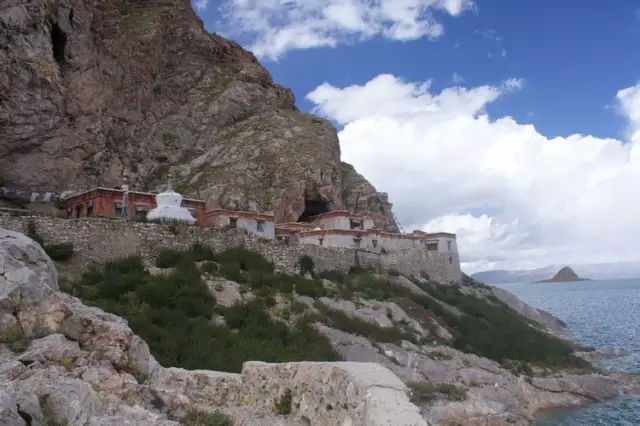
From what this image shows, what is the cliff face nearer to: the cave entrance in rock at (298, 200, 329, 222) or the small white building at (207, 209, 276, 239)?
the cave entrance in rock at (298, 200, 329, 222)

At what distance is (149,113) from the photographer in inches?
1841

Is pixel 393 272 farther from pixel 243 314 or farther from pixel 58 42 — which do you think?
pixel 58 42

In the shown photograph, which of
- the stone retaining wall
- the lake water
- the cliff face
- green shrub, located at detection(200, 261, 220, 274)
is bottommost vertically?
the lake water

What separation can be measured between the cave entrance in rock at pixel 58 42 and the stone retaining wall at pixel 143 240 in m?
26.1

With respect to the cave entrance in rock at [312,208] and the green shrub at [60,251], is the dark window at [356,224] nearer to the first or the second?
the cave entrance in rock at [312,208]

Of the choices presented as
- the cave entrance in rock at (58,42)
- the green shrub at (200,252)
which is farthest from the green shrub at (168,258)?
the cave entrance in rock at (58,42)

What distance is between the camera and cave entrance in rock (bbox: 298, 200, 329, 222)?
4647cm

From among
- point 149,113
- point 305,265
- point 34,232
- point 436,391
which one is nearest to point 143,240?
point 34,232

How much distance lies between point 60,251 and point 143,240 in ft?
11.6

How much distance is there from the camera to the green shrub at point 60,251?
18.5 m

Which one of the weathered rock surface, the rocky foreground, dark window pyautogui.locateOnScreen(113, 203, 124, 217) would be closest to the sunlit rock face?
dark window pyautogui.locateOnScreen(113, 203, 124, 217)

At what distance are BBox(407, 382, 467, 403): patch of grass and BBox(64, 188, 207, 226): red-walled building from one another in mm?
20168

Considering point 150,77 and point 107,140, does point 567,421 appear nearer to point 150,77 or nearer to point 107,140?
point 107,140

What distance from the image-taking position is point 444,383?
65.8 feet
